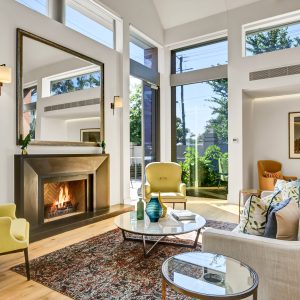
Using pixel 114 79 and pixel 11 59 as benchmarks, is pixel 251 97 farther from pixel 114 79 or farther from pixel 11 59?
pixel 11 59

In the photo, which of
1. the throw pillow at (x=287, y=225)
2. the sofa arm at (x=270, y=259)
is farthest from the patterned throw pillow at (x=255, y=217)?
the sofa arm at (x=270, y=259)

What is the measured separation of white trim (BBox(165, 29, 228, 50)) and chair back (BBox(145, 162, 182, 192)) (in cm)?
349

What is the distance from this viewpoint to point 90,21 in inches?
200

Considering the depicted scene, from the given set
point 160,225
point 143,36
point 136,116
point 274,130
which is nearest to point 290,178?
point 274,130

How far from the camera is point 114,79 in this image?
5477mm

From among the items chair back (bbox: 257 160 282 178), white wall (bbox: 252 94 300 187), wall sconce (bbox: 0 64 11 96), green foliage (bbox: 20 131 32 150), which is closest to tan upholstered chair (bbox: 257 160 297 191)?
chair back (bbox: 257 160 282 178)

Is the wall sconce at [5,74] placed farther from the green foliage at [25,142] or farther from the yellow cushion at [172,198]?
the yellow cushion at [172,198]

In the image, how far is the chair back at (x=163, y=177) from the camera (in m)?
5.02

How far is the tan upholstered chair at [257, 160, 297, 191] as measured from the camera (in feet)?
19.1

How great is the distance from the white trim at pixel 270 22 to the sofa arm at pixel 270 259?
5.15 metres

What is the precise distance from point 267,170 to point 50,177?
4.82 meters

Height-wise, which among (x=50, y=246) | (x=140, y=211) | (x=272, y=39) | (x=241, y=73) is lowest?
(x=50, y=246)

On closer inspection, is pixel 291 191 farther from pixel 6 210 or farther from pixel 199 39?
pixel 199 39

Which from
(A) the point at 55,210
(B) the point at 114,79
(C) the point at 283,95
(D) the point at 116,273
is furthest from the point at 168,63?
(D) the point at 116,273
